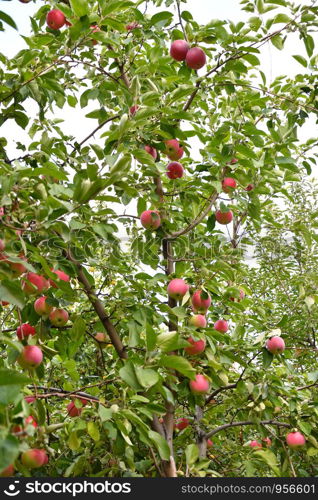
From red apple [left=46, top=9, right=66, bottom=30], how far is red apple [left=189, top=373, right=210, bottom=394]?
4.67ft

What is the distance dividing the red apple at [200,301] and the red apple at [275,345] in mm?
281

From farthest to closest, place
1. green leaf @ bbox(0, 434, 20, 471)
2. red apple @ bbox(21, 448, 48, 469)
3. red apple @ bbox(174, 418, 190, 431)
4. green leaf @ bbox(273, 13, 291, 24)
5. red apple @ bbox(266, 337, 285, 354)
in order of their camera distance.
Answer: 1. red apple @ bbox(174, 418, 190, 431)
2. red apple @ bbox(266, 337, 285, 354)
3. green leaf @ bbox(273, 13, 291, 24)
4. red apple @ bbox(21, 448, 48, 469)
5. green leaf @ bbox(0, 434, 20, 471)

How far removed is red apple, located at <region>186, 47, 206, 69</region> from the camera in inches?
70.7

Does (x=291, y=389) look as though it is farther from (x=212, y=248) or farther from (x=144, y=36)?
(x=144, y=36)

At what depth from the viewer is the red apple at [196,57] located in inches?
70.7

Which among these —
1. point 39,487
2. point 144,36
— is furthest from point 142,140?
point 39,487

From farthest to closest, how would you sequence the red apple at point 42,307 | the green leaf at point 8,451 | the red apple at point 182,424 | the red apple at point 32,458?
the red apple at point 182,424 < the red apple at point 42,307 < the red apple at point 32,458 < the green leaf at point 8,451

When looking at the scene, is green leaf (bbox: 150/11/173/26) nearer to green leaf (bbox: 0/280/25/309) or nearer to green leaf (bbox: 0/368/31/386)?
green leaf (bbox: 0/280/25/309)

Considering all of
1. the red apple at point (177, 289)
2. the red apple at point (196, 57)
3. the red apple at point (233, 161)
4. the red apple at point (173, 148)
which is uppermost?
the red apple at point (196, 57)

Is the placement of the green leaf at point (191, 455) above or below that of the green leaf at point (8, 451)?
above

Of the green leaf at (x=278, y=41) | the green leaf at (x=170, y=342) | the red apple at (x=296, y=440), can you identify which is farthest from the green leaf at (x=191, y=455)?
the green leaf at (x=278, y=41)

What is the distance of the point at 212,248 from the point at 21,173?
0.90 m

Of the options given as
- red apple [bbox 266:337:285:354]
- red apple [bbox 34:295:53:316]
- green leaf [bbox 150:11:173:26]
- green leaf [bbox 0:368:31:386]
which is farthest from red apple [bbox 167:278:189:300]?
green leaf [bbox 0:368:31:386]

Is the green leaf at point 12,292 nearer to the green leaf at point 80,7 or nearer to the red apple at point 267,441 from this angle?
the green leaf at point 80,7
